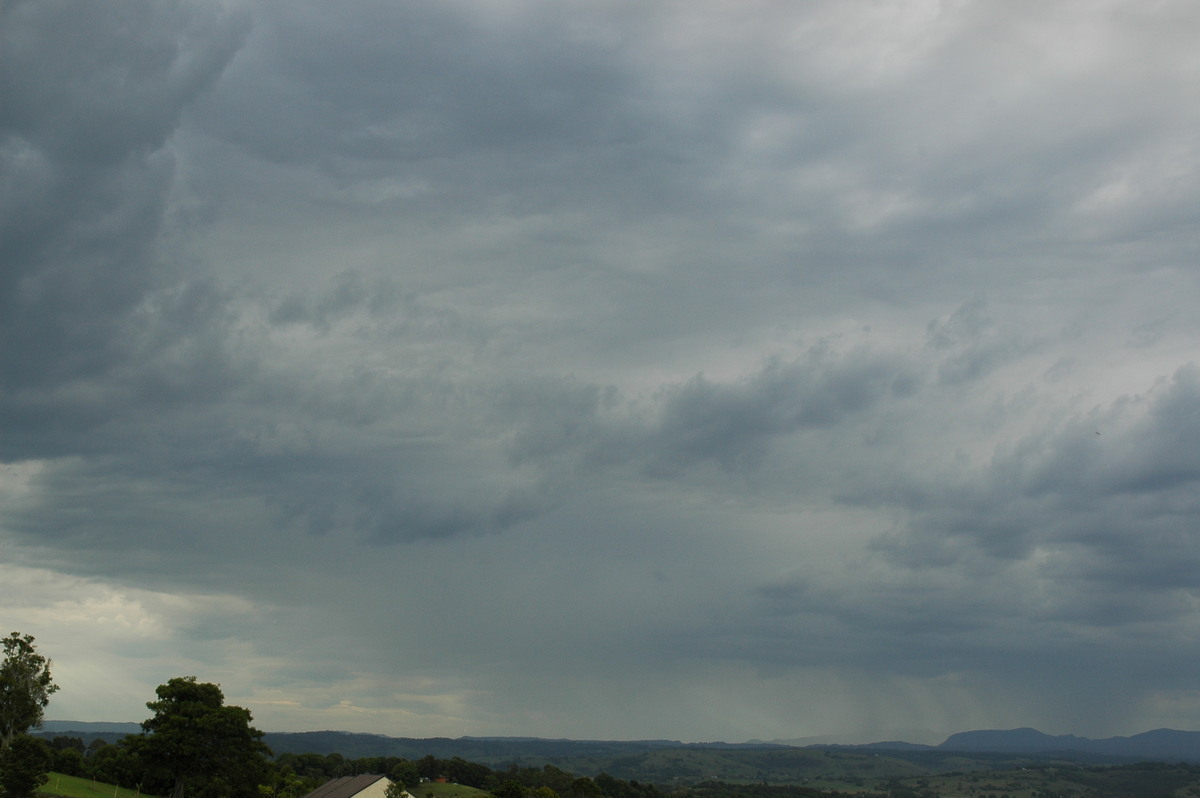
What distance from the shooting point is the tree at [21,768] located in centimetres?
8981

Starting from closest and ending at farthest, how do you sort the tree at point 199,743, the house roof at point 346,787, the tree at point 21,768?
the tree at point 21,768, the tree at point 199,743, the house roof at point 346,787

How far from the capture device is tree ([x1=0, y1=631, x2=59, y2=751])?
363 ft

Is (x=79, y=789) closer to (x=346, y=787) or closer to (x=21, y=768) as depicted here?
(x=346, y=787)

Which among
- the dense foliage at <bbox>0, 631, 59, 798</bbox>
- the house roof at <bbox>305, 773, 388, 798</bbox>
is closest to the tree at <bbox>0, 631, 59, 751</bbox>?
the dense foliage at <bbox>0, 631, 59, 798</bbox>

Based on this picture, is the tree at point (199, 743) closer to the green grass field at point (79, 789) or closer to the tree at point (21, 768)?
the green grass field at point (79, 789)

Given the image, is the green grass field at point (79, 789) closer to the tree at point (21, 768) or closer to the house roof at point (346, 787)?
the tree at point (21, 768)

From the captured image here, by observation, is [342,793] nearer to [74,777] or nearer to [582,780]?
[582,780]

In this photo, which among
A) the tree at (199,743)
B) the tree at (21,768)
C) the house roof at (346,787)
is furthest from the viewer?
the house roof at (346,787)

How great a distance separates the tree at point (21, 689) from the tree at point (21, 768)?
38.4 feet

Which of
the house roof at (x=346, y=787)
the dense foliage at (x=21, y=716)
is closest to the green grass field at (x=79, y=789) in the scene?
Result: the dense foliage at (x=21, y=716)

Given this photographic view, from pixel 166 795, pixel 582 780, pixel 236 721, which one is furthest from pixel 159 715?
pixel 582 780

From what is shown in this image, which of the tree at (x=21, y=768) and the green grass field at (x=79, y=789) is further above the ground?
the tree at (x=21, y=768)

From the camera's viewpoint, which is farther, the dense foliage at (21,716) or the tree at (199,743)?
the tree at (199,743)

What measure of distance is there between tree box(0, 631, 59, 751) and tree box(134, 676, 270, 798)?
43.3 ft
